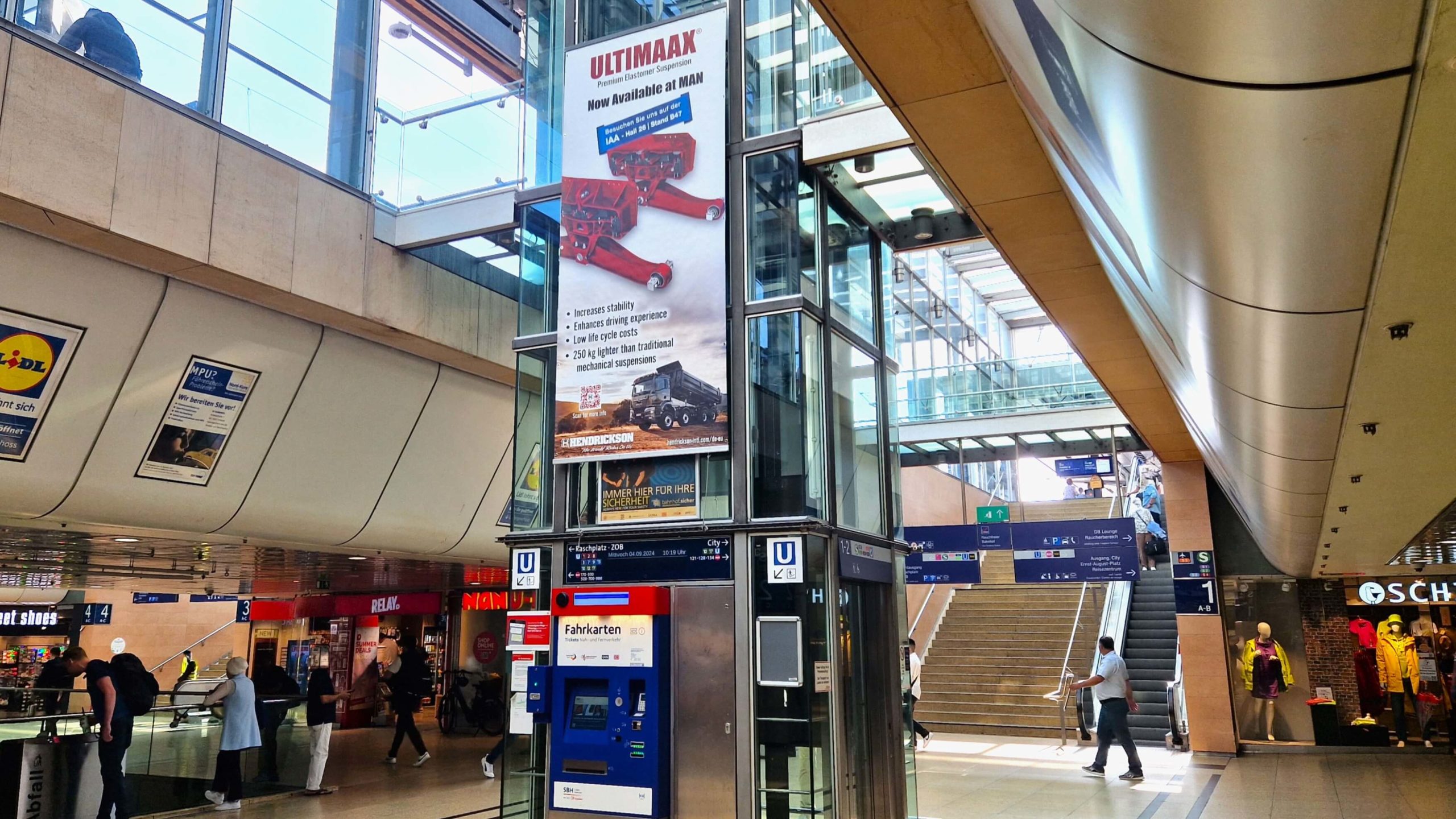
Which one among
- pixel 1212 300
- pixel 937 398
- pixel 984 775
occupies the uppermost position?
pixel 937 398

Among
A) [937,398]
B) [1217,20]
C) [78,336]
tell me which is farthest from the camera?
[937,398]

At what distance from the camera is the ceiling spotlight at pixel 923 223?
880 centimetres

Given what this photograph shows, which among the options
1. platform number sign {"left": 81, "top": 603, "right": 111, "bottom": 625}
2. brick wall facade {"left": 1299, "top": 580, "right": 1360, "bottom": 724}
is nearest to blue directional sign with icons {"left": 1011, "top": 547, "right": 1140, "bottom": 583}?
brick wall facade {"left": 1299, "top": 580, "right": 1360, "bottom": 724}

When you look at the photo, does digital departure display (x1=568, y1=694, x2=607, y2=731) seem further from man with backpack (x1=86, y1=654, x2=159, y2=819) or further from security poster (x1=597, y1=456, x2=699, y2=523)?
man with backpack (x1=86, y1=654, x2=159, y2=819)

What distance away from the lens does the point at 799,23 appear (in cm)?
820

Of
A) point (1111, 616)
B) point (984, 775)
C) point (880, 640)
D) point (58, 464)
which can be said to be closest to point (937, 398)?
point (1111, 616)

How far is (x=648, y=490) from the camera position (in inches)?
307

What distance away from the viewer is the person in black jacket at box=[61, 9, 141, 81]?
22.5ft

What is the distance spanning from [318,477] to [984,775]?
25.0 feet

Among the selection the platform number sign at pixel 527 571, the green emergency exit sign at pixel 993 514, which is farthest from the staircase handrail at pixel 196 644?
the platform number sign at pixel 527 571

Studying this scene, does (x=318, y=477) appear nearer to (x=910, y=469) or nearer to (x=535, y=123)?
(x=535, y=123)

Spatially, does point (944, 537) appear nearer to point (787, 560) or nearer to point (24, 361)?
point (787, 560)

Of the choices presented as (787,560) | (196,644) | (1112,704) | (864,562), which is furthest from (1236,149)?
(196,644)

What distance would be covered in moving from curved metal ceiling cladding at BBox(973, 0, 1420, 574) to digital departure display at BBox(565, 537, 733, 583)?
4.14 metres
